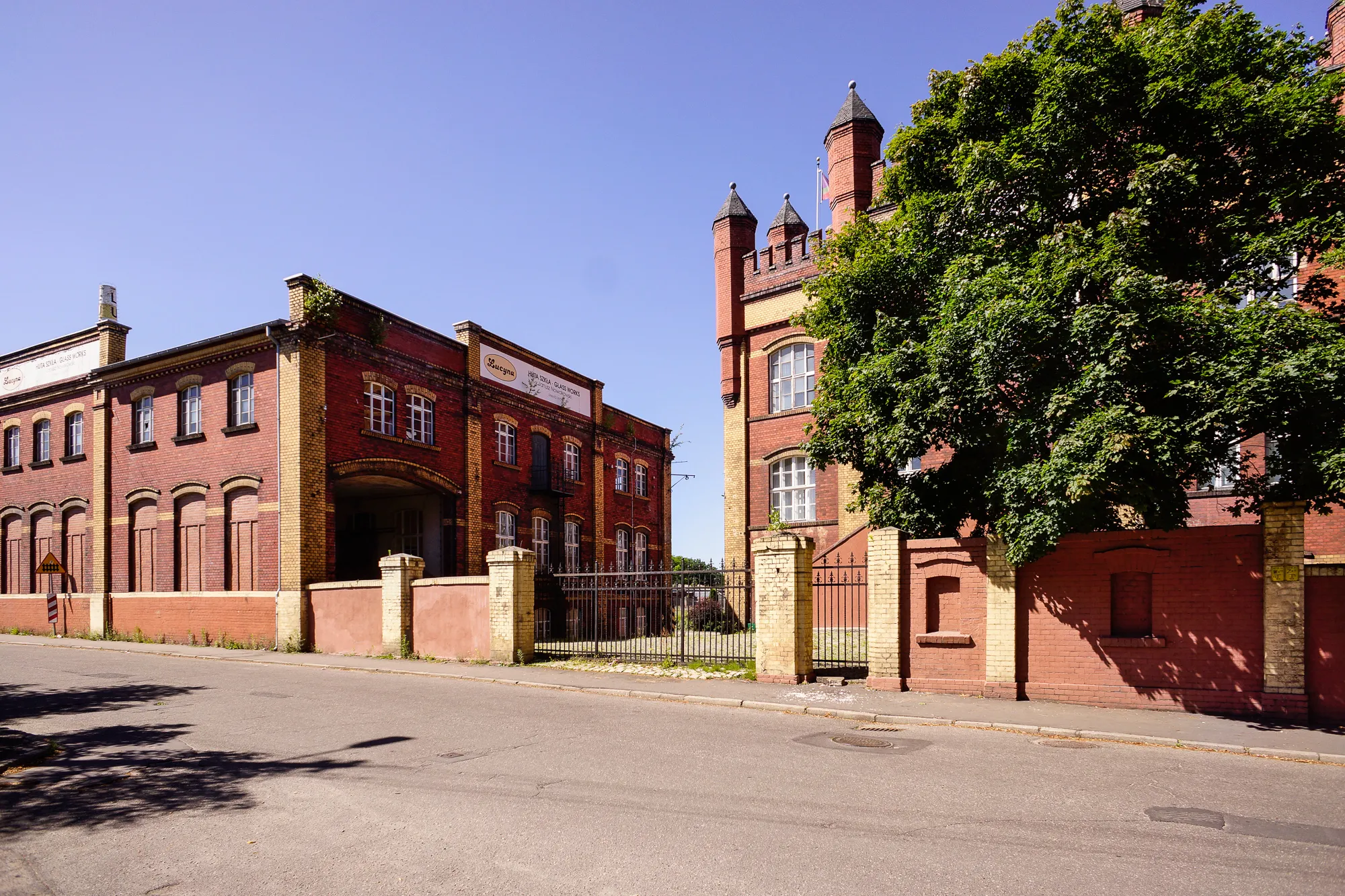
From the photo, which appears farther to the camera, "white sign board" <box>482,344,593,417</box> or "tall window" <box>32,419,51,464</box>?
"tall window" <box>32,419,51,464</box>

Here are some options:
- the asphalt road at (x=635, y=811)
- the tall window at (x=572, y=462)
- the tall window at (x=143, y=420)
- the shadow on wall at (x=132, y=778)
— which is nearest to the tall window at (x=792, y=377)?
the tall window at (x=572, y=462)

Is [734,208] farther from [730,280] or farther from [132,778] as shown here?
[132,778]

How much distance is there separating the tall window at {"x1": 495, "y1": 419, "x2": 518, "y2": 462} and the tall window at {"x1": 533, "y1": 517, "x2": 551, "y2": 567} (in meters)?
2.70

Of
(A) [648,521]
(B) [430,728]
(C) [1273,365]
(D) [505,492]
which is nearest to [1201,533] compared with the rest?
(C) [1273,365]

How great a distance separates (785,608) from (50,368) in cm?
2869

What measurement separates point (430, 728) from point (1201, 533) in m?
10.7

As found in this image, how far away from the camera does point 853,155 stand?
23.6m

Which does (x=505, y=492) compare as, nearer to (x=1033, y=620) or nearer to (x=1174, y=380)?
(x=1033, y=620)

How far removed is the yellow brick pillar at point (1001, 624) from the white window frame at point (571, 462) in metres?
22.1

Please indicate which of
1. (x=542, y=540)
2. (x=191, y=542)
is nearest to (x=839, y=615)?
(x=542, y=540)

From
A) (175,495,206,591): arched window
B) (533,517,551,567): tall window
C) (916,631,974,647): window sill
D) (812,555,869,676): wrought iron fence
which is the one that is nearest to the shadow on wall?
(916,631,974,647): window sill

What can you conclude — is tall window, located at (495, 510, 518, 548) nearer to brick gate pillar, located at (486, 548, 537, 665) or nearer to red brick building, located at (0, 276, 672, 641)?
red brick building, located at (0, 276, 672, 641)

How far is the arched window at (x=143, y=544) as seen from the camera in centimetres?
2523

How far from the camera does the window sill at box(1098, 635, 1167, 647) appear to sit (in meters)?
11.4
